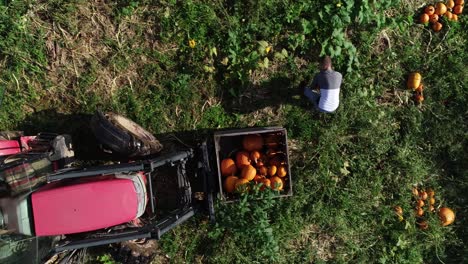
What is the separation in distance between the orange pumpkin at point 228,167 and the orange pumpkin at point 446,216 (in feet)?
10.1

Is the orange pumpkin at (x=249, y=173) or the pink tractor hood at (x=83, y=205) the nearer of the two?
the pink tractor hood at (x=83, y=205)

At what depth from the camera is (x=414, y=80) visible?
5.87 metres

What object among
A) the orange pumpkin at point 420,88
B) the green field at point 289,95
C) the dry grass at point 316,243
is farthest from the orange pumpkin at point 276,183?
the orange pumpkin at point 420,88

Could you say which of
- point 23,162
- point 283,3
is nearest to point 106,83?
point 23,162

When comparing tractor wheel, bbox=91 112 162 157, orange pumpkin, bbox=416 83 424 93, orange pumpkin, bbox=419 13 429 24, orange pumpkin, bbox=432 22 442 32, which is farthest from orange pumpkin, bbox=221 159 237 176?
orange pumpkin, bbox=432 22 442 32

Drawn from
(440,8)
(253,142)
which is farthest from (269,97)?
(440,8)

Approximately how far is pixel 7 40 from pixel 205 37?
2617 mm

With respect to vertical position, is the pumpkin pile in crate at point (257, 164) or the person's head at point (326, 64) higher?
the person's head at point (326, 64)

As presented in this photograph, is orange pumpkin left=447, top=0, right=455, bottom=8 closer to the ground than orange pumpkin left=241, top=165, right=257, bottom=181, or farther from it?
farther from it

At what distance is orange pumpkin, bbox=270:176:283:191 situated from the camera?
17.1ft

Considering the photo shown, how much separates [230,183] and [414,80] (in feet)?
9.71

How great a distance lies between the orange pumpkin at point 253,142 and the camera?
549 cm

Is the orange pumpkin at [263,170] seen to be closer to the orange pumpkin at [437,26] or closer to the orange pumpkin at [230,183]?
the orange pumpkin at [230,183]

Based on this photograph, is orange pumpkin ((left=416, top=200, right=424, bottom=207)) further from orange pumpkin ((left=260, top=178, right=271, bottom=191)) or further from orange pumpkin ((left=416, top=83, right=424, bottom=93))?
orange pumpkin ((left=260, top=178, right=271, bottom=191))
